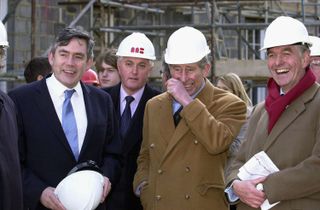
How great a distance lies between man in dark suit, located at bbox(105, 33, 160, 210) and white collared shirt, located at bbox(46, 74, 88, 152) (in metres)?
0.61

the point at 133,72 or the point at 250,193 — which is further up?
the point at 133,72

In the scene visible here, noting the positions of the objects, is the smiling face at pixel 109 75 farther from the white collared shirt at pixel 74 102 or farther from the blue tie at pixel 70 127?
the blue tie at pixel 70 127

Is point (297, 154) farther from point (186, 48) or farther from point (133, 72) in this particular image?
point (133, 72)

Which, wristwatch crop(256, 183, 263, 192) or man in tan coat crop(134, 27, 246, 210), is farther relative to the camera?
man in tan coat crop(134, 27, 246, 210)

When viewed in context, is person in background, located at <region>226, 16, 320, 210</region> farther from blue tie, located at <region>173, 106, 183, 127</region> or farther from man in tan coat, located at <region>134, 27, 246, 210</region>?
blue tie, located at <region>173, 106, 183, 127</region>

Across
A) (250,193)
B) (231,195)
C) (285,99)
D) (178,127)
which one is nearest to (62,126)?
(178,127)

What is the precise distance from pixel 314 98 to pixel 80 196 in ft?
4.99

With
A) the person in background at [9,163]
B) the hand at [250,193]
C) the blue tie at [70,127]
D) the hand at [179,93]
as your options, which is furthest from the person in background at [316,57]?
the person in background at [9,163]

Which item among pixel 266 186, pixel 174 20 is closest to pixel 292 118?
pixel 266 186

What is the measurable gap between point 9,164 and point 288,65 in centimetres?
171

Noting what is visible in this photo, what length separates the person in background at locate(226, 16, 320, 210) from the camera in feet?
13.7

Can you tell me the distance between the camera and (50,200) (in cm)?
470

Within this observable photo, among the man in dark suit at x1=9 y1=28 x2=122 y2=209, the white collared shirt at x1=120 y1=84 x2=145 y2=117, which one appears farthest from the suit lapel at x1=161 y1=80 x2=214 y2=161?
the white collared shirt at x1=120 y1=84 x2=145 y2=117

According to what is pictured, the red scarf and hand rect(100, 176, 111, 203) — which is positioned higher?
the red scarf
